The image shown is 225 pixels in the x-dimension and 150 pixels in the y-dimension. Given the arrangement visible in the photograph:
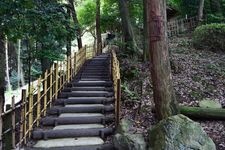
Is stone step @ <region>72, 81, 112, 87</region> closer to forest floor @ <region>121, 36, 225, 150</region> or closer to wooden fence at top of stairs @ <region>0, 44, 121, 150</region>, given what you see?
wooden fence at top of stairs @ <region>0, 44, 121, 150</region>

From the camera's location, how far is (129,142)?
702 cm

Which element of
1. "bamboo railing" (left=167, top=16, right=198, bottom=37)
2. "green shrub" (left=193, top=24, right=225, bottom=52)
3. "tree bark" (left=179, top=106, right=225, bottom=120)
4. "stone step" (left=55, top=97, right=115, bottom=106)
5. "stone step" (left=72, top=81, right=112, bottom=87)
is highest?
"bamboo railing" (left=167, top=16, right=198, bottom=37)

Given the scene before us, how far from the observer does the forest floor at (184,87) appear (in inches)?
341

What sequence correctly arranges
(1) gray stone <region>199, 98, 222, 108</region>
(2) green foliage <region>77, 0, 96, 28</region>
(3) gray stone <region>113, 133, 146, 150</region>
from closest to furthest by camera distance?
(3) gray stone <region>113, 133, 146, 150</region> → (1) gray stone <region>199, 98, 222, 108</region> → (2) green foliage <region>77, 0, 96, 28</region>

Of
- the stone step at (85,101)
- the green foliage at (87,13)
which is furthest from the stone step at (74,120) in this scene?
the green foliage at (87,13)

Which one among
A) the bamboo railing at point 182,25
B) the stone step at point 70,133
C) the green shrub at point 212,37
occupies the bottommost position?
the stone step at point 70,133

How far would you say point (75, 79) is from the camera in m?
14.3

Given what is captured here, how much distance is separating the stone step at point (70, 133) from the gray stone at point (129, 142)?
1.04 meters

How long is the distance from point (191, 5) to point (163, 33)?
68.4 feet

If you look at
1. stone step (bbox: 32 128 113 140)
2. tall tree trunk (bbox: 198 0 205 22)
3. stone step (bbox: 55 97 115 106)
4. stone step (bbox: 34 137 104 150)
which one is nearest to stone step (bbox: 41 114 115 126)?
stone step (bbox: 32 128 113 140)

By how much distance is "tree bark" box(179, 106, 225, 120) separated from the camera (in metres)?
8.74

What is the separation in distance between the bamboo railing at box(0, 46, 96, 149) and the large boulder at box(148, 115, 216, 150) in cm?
305

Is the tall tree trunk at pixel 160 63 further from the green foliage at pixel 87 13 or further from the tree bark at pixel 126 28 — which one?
the green foliage at pixel 87 13

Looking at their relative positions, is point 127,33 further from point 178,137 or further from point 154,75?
point 178,137
